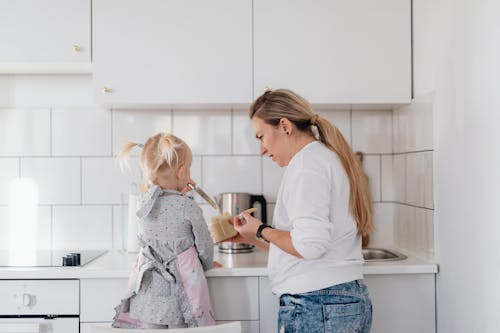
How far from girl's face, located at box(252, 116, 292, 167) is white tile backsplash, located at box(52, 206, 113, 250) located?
3.45 ft

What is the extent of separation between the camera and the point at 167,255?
1.73 m

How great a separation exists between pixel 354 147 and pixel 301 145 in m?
0.88

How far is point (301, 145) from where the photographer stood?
155 centimetres

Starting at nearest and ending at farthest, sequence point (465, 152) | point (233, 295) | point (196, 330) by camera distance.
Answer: point (196, 330)
point (465, 152)
point (233, 295)

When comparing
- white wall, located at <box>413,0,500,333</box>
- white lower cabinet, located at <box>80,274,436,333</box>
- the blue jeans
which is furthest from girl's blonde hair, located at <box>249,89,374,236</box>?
white lower cabinet, located at <box>80,274,436,333</box>

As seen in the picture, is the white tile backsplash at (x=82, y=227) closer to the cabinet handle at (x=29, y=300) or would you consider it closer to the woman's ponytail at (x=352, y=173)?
the cabinet handle at (x=29, y=300)

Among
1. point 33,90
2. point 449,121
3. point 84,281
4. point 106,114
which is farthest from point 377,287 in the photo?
point 33,90

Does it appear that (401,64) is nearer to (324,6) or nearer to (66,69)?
(324,6)

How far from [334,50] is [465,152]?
671mm

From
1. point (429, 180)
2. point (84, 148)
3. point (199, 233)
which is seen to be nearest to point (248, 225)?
point (199, 233)

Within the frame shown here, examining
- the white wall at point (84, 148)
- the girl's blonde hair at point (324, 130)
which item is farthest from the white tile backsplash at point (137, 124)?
the girl's blonde hair at point (324, 130)

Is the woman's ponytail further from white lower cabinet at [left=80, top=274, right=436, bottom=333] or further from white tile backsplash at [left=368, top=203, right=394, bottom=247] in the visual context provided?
white tile backsplash at [left=368, top=203, right=394, bottom=247]

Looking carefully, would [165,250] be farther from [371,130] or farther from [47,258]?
[371,130]

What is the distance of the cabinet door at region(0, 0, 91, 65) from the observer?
2.02 m
